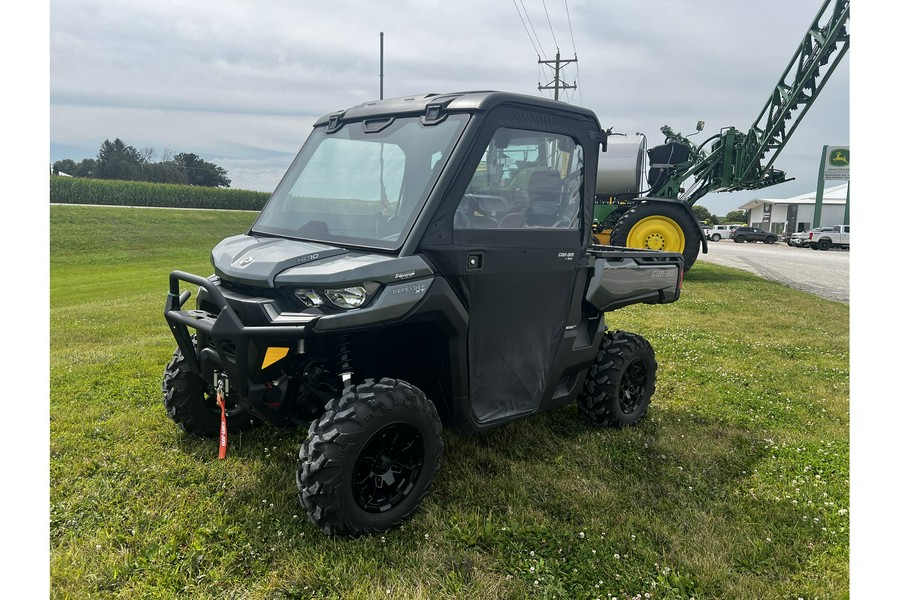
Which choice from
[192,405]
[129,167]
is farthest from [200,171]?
[192,405]

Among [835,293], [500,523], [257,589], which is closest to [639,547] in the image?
[500,523]

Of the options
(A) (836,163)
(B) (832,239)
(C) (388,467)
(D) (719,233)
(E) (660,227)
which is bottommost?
(C) (388,467)

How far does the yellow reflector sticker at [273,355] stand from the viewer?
3.17m

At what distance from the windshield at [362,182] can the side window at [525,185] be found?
0.88 ft

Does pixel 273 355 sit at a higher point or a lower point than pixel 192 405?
higher

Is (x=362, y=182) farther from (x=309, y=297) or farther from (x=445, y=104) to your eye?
(x=309, y=297)

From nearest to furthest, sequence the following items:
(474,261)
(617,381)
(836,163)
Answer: (474,261) → (617,381) → (836,163)

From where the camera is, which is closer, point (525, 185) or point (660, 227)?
point (525, 185)

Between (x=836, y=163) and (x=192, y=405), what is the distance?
6265cm

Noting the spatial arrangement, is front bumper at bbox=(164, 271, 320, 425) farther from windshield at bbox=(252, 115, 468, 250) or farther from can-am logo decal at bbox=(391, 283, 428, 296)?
windshield at bbox=(252, 115, 468, 250)

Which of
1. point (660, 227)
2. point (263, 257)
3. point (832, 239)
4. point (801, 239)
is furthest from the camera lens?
point (801, 239)

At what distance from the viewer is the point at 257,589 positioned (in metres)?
2.93

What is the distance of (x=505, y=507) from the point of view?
367 cm

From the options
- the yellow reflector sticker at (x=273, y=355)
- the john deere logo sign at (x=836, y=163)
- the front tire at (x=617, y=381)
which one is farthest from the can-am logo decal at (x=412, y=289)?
the john deere logo sign at (x=836, y=163)
